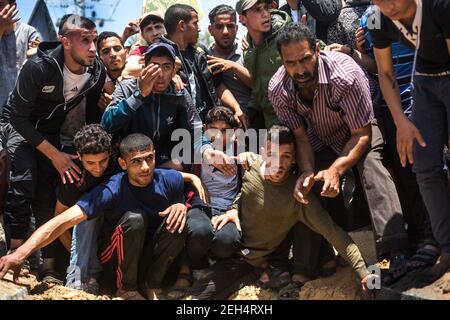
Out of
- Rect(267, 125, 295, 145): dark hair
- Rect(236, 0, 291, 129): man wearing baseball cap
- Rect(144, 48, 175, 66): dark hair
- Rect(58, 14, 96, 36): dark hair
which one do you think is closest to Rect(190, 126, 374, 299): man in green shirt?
Rect(267, 125, 295, 145): dark hair

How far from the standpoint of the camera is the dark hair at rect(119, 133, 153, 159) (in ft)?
16.3

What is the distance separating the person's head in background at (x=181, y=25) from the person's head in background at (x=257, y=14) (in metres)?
0.49

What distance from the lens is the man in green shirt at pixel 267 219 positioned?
4.83 m

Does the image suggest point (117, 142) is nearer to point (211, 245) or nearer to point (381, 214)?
point (211, 245)

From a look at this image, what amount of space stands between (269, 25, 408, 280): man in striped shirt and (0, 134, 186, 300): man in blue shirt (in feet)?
3.37

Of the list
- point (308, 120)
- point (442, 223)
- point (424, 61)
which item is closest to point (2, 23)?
point (308, 120)

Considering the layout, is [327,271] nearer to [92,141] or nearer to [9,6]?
[92,141]

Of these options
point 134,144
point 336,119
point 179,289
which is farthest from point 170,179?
point 336,119

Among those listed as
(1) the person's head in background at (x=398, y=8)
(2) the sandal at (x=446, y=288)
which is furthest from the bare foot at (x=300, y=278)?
(1) the person's head in background at (x=398, y=8)

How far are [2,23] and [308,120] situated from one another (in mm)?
2833

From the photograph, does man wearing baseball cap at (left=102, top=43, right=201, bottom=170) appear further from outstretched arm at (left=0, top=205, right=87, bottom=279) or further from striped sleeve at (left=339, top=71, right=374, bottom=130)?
A: striped sleeve at (left=339, top=71, right=374, bottom=130)

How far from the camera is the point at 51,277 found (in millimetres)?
Result: 5277

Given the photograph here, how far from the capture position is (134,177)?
502cm

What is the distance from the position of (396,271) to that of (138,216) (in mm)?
1913
